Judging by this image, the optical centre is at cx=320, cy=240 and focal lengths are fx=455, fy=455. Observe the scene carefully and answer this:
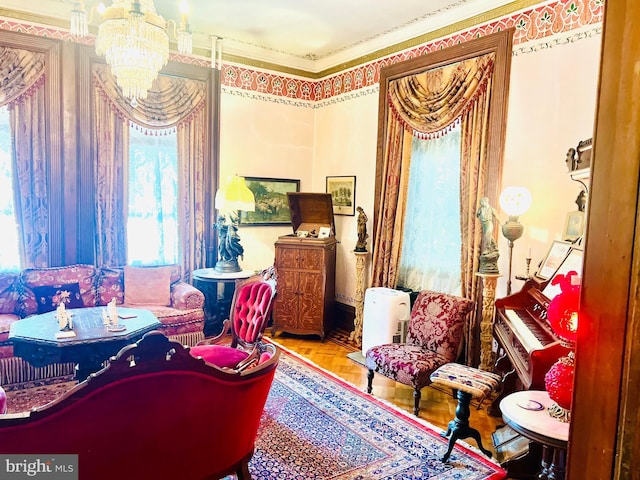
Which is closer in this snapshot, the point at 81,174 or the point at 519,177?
the point at 519,177

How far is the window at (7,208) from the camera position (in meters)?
4.49

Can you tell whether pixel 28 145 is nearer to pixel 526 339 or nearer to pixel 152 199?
pixel 152 199

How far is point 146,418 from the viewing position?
5.87 feet

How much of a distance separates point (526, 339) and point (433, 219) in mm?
2151

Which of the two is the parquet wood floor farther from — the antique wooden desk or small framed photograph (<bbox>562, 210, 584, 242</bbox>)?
the antique wooden desk

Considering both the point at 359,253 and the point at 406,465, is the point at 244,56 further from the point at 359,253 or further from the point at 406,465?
the point at 406,465

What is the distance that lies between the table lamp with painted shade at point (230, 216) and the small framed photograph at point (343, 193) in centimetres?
122

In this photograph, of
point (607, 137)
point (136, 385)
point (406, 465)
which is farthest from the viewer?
point (406, 465)

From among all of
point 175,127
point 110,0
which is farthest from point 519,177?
point 110,0

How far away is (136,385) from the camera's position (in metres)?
1.73

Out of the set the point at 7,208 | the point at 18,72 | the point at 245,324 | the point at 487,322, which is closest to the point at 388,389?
the point at 487,322

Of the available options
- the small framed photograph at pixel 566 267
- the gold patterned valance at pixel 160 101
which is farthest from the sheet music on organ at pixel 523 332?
the gold patterned valance at pixel 160 101

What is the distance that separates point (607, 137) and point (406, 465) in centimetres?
257

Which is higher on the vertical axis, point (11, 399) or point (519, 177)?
point (519, 177)
